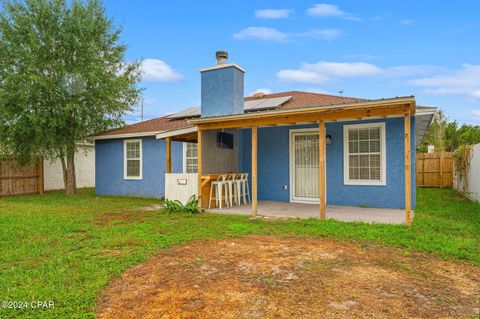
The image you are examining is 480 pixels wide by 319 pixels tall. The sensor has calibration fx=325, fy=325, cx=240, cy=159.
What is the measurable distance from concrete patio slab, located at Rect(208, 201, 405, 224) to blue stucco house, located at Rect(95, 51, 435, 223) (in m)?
0.40

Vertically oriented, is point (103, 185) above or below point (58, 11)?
below

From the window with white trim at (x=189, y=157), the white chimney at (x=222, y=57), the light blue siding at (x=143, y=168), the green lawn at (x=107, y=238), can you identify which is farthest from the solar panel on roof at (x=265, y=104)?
the green lawn at (x=107, y=238)

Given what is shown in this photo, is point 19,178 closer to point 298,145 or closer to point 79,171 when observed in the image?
point 79,171

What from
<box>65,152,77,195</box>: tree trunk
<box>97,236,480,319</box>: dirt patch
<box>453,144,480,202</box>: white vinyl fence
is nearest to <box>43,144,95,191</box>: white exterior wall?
<box>65,152,77,195</box>: tree trunk

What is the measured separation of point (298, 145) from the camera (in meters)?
9.60

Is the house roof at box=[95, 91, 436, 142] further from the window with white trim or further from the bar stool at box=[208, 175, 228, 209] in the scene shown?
the bar stool at box=[208, 175, 228, 209]

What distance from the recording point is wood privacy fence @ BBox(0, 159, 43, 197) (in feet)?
43.9

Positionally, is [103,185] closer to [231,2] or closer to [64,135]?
[64,135]

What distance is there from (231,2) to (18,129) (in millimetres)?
9060

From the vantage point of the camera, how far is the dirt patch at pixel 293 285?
2811mm

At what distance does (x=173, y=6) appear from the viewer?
12.0 m

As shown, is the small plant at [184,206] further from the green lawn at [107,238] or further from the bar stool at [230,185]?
the bar stool at [230,185]

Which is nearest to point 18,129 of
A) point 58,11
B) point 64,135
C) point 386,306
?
point 64,135

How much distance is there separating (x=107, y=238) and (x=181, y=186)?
349 cm
